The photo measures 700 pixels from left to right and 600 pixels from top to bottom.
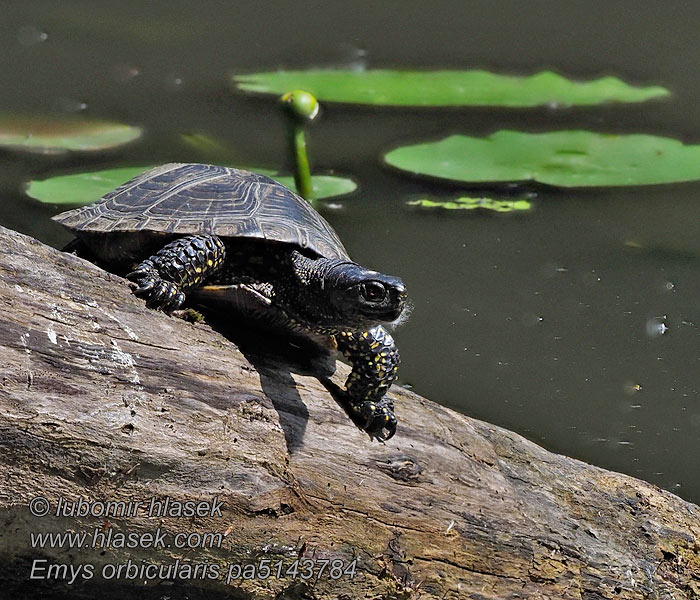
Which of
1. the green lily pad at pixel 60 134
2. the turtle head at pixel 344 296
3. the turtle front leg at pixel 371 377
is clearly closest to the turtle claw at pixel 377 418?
the turtle front leg at pixel 371 377

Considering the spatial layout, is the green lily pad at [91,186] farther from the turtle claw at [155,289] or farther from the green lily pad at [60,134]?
the turtle claw at [155,289]

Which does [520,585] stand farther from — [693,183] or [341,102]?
[341,102]

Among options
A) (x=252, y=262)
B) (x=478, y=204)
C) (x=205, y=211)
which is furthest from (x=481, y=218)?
(x=205, y=211)

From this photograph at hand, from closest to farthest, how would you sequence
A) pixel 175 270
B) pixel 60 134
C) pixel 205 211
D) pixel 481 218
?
pixel 175 270 < pixel 205 211 < pixel 481 218 < pixel 60 134

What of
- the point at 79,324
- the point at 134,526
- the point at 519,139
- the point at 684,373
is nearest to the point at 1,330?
the point at 79,324

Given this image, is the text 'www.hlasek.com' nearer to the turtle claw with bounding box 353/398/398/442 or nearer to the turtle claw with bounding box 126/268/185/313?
the turtle claw with bounding box 353/398/398/442

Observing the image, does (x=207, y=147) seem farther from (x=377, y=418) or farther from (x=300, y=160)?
(x=377, y=418)

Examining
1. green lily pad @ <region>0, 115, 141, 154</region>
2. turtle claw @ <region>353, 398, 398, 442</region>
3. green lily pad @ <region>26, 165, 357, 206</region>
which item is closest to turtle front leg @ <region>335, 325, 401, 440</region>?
turtle claw @ <region>353, 398, 398, 442</region>
